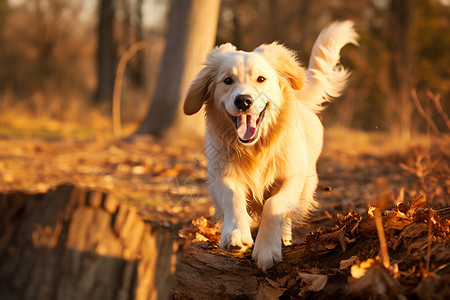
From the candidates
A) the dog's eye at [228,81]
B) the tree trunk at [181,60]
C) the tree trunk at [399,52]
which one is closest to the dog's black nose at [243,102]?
the dog's eye at [228,81]

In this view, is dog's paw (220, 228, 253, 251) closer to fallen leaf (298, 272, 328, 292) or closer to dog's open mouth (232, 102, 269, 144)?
fallen leaf (298, 272, 328, 292)

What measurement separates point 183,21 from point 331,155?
361 cm

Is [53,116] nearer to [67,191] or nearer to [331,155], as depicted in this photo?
[331,155]

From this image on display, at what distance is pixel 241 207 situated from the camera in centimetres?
269

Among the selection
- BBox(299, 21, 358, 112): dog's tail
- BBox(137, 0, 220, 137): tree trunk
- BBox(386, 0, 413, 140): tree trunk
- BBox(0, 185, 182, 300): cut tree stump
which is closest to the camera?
BBox(0, 185, 182, 300): cut tree stump

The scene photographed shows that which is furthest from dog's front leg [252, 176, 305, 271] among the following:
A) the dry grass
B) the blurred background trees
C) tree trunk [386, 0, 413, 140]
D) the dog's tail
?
the dry grass

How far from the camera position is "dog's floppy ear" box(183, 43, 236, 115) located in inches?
129

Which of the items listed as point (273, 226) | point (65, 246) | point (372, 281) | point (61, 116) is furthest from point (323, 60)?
point (61, 116)

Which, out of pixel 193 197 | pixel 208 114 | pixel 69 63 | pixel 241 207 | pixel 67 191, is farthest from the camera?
pixel 69 63

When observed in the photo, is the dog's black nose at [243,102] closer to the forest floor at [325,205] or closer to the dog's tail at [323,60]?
the forest floor at [325,205]

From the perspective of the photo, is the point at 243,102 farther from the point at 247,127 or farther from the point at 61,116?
the point at 61,116

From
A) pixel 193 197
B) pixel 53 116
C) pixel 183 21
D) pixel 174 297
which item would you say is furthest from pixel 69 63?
pixel 174 297

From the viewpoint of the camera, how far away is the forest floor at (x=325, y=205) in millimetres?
1900

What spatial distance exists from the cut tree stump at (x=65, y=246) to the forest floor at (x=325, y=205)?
2.22 feet
